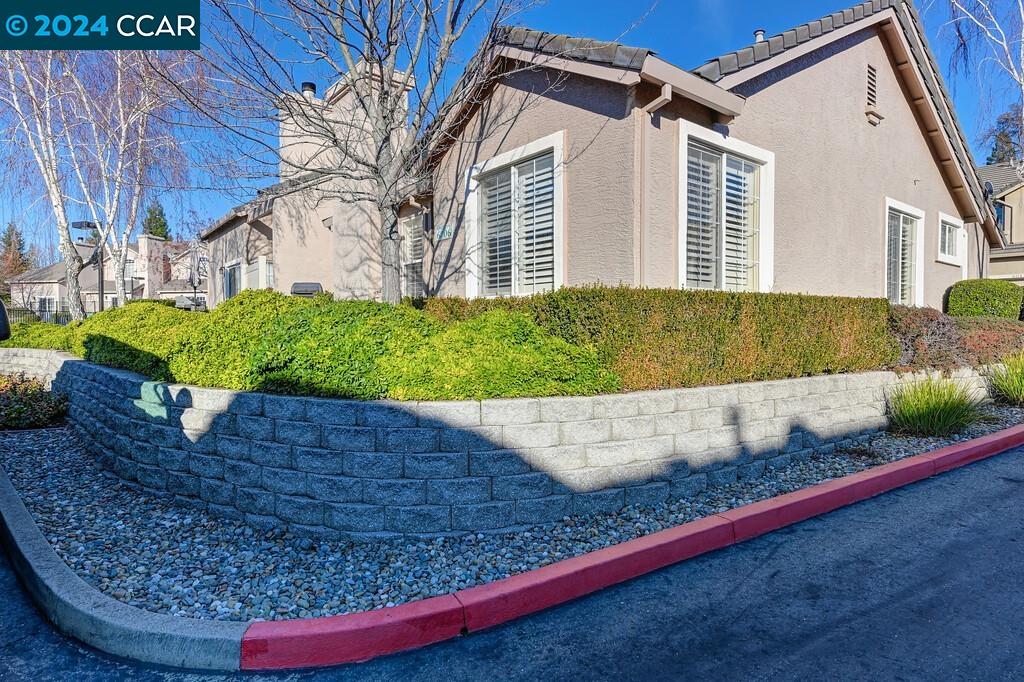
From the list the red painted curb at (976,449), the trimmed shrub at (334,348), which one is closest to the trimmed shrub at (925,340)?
the red painted curb at (976,449)

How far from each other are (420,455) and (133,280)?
4252 cm

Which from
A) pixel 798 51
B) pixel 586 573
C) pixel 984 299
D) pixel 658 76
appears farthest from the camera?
pixel 984 299

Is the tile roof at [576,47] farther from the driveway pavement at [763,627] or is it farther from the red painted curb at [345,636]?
the red painted curb at [345,636]

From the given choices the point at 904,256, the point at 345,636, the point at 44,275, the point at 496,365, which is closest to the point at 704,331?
the point at 496,365

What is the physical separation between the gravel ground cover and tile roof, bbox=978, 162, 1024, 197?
2279cm

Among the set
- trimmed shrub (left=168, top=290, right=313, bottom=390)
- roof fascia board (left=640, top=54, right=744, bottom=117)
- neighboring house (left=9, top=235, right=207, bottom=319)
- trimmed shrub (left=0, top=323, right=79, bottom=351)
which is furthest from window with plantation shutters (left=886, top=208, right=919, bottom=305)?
neighboring house (left=9, top=235, right=207, bottom=319)

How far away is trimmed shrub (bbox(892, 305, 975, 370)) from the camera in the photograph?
7.53 metres

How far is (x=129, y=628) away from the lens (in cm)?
272

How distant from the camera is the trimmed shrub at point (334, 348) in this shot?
406 cm

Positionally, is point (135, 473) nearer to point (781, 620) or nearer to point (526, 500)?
point (526, 500)

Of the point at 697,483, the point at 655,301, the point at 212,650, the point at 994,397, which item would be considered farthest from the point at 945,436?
the point at 212,650

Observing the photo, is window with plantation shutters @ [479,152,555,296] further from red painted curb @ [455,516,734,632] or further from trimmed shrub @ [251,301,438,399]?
red painted curb @ [455,516,734,632]

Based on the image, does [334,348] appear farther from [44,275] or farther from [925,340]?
[44,275]

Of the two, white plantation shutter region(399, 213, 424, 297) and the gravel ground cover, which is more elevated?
white plantation shutter region(399, 213, 424, 297)
